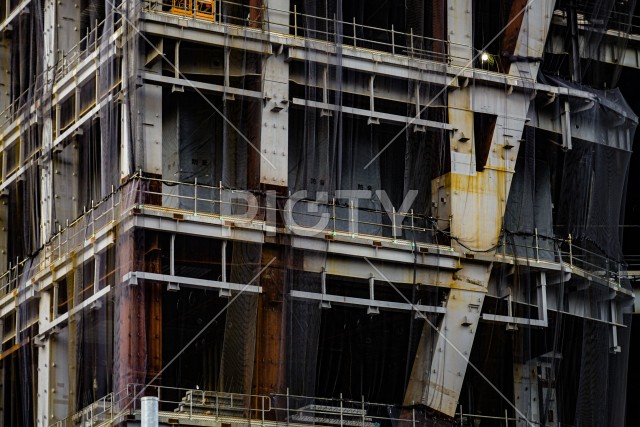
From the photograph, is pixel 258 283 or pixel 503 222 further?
pixel 503 222

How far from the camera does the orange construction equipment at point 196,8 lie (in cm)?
5788

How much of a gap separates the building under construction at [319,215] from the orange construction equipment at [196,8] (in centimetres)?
12

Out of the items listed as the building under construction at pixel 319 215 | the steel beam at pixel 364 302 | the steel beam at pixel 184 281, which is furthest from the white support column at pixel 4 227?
the steel beam at pixel 364 302

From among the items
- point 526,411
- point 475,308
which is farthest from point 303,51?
point 526,411

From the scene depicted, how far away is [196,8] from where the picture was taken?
58344 millimetres

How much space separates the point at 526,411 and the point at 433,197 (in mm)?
7859

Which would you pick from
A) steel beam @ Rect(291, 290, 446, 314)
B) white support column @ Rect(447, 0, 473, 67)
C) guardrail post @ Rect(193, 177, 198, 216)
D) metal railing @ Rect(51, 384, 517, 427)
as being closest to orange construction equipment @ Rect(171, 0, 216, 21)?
guardrail post @ Rect(193, 177, 198, 216)

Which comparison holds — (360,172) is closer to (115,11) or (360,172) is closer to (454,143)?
(454,143)

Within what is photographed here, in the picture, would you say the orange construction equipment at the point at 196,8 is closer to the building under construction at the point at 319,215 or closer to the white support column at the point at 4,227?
the building under construction at the point at 319,215

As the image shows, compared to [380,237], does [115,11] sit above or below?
above

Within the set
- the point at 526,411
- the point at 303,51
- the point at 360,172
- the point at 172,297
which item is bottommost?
the point at 526,411

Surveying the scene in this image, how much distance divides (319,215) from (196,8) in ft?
25.5

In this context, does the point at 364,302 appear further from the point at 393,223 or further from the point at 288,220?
the point at 288,220

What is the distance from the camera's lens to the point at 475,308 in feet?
195
